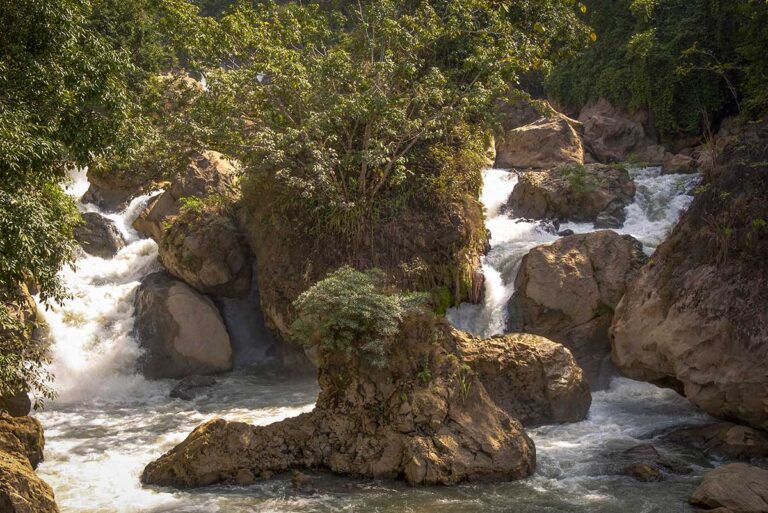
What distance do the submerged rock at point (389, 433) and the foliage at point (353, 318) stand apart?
20cm

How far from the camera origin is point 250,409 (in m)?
15.1

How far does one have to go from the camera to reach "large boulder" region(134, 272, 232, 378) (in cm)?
1756

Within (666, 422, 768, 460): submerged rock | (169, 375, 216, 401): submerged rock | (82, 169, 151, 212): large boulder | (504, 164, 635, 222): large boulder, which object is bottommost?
(666, 422, 768, 460): submerged rock

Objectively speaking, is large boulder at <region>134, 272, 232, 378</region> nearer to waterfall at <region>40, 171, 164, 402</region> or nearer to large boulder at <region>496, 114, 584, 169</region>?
waterfall at <region>40, 171, 164, 402</region>

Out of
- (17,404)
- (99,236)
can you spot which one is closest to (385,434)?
(17,404)

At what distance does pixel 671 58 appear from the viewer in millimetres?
24922

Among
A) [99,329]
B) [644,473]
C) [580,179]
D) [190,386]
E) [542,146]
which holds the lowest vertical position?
[644,473]

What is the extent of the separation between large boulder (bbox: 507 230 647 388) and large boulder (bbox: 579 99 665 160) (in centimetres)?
1051

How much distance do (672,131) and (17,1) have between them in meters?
21.9

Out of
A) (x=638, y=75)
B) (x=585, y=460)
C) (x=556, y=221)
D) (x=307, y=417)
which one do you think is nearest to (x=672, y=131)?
(x=638, y=75)

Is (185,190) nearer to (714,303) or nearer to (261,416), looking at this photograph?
(261,416)

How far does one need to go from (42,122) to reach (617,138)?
2140 centimetres

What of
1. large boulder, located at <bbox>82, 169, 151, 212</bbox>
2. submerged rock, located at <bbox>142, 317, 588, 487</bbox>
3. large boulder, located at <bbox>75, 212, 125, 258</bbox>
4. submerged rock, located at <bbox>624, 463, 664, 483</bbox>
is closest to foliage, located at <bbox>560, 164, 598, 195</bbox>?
submerged rock, located at <bbox>142, 317, 588, 487</bbox>

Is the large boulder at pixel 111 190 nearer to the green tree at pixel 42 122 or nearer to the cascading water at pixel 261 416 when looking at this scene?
the cascading water at pixel 261 416
